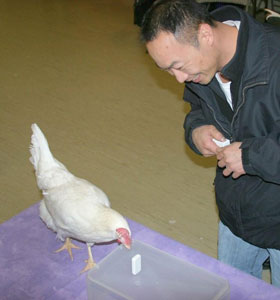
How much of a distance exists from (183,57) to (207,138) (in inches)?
13.1

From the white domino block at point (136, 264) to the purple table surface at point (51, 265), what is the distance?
19cm

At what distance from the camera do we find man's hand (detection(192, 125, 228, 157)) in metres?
1.48

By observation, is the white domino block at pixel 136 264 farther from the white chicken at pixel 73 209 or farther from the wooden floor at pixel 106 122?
the wooden floor at pixel 106 122

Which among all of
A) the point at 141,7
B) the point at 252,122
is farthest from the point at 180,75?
the point at 141,7

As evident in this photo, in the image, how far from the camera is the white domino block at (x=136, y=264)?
1394mm

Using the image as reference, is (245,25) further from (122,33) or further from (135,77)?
(122,33)

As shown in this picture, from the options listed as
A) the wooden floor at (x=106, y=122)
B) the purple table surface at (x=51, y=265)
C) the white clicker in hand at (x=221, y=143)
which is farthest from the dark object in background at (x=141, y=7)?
the white clicker in hand at (x=221, y=143)

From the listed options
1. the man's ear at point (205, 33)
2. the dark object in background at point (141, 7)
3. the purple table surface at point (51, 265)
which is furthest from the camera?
the dark object in background at point (141, 7)

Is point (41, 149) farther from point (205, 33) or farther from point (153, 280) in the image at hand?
point (205, 33)

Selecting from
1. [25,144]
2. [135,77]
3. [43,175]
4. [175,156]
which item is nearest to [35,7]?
[135,77]

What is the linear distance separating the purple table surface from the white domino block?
0.19 meters

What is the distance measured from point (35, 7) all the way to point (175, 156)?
378 cm

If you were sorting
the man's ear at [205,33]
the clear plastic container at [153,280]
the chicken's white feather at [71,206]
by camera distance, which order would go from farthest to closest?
the chicken's white feather at [71,206] → the clear plastic container at [153,280] → the man's ear at [205,33]

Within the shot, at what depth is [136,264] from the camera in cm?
140
